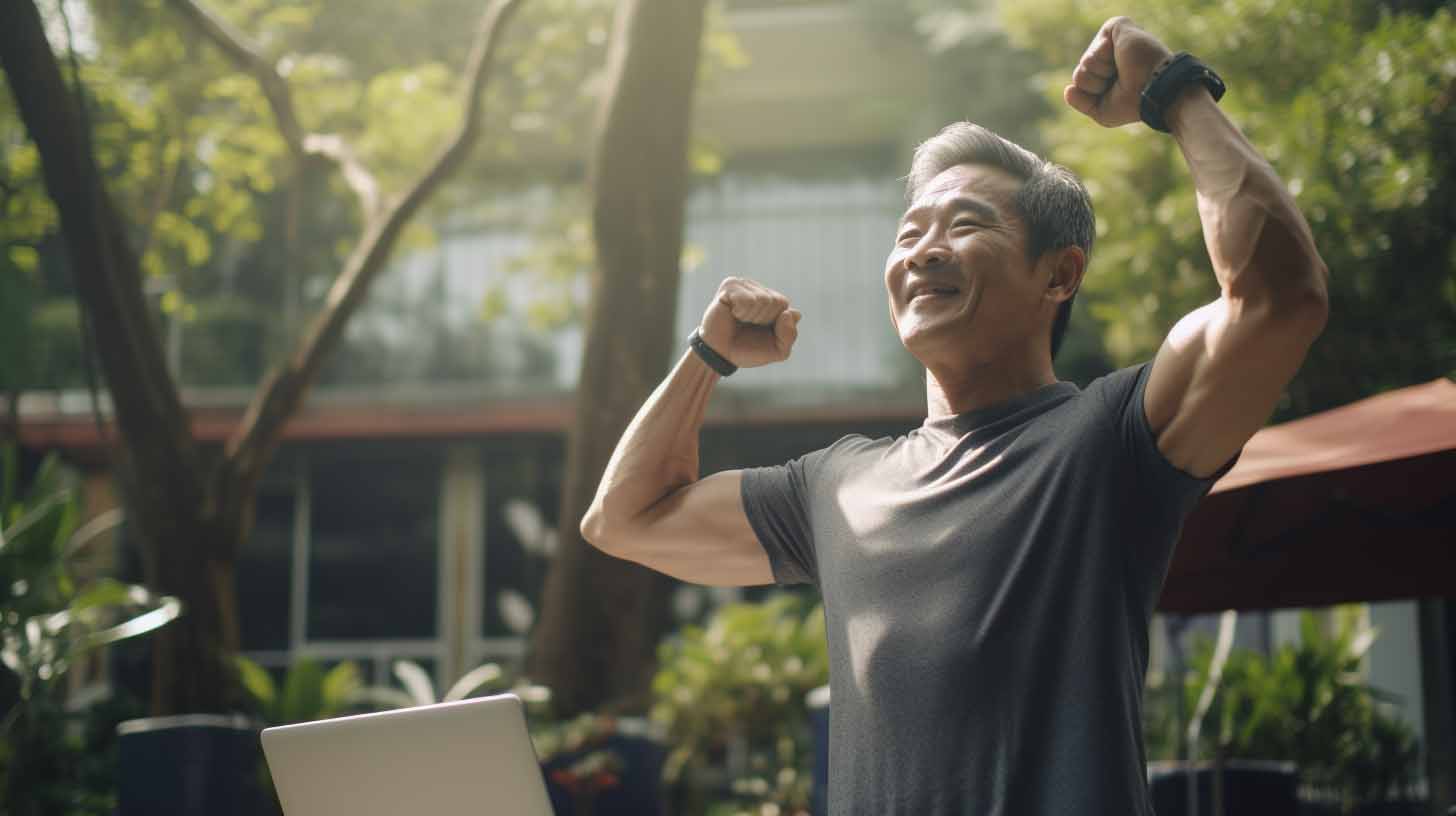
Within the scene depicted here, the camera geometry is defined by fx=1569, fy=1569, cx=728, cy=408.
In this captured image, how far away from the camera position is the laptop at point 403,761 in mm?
2012

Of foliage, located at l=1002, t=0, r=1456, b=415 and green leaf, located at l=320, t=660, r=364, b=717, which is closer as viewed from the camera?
foliage, located at l=1002, t=0, r=1456, b=415

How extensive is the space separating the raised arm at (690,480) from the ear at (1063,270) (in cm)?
39

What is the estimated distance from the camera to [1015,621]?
179 centimetres

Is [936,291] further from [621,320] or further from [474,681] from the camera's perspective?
[474,681]

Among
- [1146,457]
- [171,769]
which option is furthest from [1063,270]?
[171,769]

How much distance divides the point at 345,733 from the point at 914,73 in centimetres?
1421

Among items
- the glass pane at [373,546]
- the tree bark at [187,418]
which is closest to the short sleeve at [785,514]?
the tree bark at [187,418]

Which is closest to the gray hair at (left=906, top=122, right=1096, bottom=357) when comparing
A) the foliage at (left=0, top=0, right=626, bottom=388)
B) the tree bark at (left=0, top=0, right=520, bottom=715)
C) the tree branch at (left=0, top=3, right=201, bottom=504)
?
the tree branch at (left=0, top=3, right=201, bottom=504)

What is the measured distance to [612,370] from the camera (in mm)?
6672

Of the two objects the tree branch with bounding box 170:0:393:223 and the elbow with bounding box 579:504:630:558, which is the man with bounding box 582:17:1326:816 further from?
the tree branch with bounding box 170:0:393:223

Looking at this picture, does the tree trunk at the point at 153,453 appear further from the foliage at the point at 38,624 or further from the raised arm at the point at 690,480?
the raised arm at the point at 690,480

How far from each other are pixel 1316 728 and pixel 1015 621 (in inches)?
280

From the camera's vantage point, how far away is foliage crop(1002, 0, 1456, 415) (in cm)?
763

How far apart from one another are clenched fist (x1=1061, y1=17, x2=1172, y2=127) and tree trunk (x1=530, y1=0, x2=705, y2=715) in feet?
15.7
